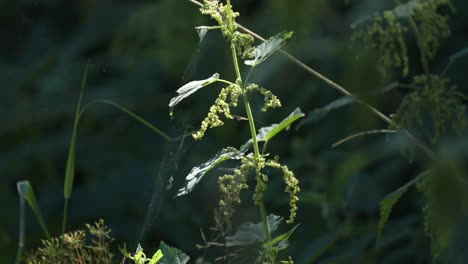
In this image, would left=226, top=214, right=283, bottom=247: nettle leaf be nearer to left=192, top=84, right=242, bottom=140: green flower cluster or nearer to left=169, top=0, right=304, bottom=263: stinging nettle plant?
left=169, top=0, right=304, bottom=263: stinging nettle plant

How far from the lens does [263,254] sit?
110 cm

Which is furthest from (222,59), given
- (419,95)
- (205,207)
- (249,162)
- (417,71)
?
(249,162)

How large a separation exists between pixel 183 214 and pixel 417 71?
87 cm

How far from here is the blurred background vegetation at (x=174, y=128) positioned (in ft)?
5.78

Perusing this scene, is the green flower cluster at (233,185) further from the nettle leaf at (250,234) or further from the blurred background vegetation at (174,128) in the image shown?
the blurred background vegetation at (174,128)

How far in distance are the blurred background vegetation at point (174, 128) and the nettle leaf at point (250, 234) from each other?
0.48 ft

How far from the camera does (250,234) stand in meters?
1.16

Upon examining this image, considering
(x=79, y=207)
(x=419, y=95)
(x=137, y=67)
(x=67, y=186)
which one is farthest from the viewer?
(x=137, y=67)

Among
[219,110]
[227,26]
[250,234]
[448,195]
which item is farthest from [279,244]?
[448,195]

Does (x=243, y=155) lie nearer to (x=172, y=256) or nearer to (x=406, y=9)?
(x=172, y=256)

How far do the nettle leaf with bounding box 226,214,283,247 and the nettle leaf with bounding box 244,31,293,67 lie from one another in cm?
20

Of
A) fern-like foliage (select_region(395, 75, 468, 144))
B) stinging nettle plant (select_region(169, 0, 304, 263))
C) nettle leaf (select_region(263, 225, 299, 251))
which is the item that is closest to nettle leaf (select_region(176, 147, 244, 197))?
stinging nettle plant (select_region(169, 0, 304, 263))

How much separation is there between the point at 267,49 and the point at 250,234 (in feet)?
0.78

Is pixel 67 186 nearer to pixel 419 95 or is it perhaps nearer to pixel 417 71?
pixel 419 95
